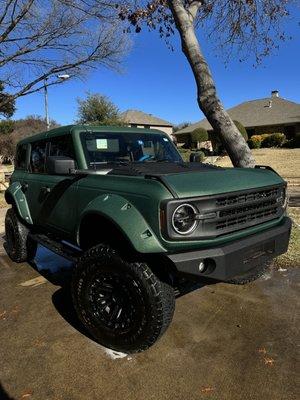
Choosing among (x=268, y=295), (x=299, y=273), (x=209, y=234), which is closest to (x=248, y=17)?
(x=299, y=273)

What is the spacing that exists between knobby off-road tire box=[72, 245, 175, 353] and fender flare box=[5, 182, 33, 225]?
214cm

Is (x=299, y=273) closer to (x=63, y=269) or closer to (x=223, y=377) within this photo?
(x=223, y=377)

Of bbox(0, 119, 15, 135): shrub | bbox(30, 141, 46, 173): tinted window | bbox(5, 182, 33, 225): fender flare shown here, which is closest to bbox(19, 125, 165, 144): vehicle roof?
bbox(30, 141, 46, 173): tinted window

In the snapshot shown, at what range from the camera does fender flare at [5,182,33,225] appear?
577 cm

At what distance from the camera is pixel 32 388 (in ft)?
10.3

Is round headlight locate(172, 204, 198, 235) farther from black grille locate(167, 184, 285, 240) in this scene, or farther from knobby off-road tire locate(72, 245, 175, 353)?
knobby off-road tire locate(72, 245, 175, 353)

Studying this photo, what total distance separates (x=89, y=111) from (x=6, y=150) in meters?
10.1

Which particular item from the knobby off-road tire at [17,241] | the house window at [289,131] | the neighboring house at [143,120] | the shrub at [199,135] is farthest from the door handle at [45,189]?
the neighboring house at [143,120]

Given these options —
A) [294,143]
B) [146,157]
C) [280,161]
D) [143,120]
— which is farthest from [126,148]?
[143,120]

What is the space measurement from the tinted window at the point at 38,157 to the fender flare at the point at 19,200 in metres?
0.43

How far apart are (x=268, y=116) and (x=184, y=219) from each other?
41066 millimetres

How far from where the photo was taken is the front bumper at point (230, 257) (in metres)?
3.24

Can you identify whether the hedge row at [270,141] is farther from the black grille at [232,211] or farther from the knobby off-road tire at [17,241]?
the black grille at [232,211]

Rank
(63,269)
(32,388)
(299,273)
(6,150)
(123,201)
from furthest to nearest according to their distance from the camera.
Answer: (6,150) → (63,269) → (299,273) → (123,201) → (32,388)
